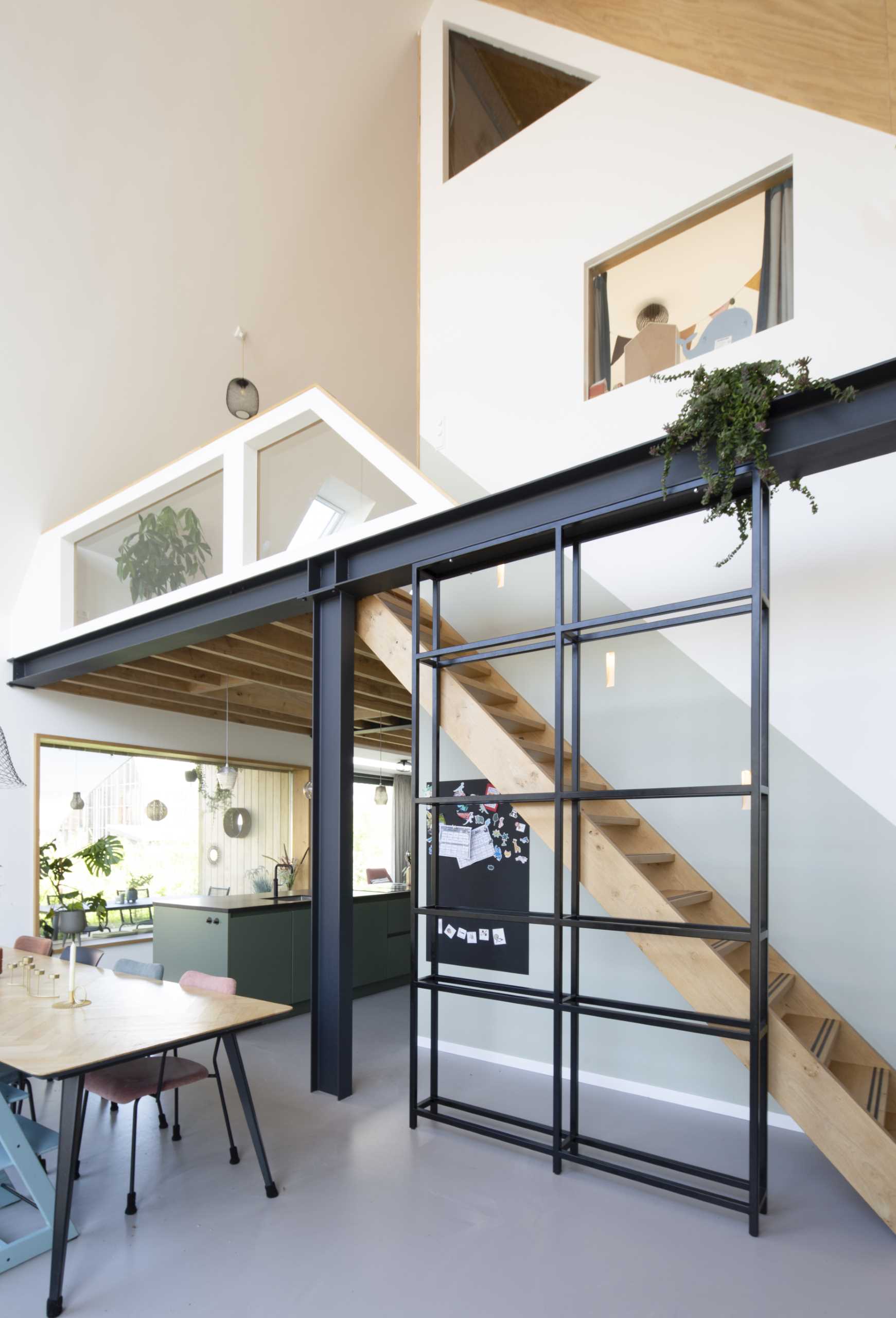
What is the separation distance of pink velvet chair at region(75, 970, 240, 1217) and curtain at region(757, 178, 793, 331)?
4361 millimetres

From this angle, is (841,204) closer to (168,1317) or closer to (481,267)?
(481,267)

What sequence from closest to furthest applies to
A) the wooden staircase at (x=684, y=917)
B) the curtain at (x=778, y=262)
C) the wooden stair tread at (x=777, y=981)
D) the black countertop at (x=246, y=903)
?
the wooden staircase at (x=684, y=917) → the wooden stair tread at (x=777, y=981) → the curtain at (x=778, y=262) → the black countertop at (x=246, y=903)

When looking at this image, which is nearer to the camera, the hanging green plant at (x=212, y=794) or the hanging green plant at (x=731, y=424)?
the hanging green plant at (x=731, y=424)

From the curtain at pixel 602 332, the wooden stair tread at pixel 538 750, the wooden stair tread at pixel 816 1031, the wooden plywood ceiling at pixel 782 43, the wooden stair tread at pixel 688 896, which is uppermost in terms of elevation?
the wooden plywood ceiling at pixel 782 43

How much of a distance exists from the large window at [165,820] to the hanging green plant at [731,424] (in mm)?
6057

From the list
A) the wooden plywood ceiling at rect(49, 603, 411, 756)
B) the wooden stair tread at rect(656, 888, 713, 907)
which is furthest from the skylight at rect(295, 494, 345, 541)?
the wooden stair tread at rect(656, 888, 713, 907)

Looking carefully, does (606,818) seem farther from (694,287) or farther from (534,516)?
(694,287)

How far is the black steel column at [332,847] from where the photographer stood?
4.28m

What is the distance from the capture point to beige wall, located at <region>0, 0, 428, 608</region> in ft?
16.9

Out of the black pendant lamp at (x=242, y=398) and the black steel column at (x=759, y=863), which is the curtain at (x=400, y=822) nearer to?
the black pendant lamp at (x=242, y=398)

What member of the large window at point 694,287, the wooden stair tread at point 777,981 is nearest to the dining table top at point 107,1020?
the wooden stair tread at point 777,981

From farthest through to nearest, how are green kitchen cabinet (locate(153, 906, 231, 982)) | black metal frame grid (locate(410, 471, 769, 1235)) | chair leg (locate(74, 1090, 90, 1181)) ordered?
green kitchen cabinet (locate(153, 906, 231, 982)), chair leg (locate(74, 1090, 90, 1181)), black metal frame grid (locate(410, 471, 769, 1235))

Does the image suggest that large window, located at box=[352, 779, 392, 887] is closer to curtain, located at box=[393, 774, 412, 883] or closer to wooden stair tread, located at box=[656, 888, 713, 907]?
curtain, located at box=[393, 774, 412, 883]

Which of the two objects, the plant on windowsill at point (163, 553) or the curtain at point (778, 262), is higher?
the curtain at point (778, 262)
